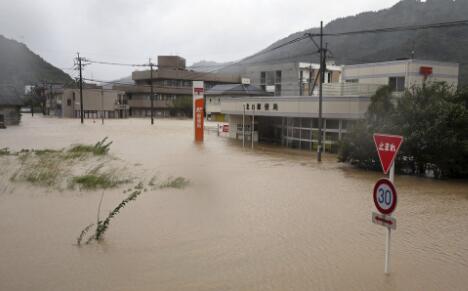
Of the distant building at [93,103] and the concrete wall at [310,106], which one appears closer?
the concrete wall at [310,106]

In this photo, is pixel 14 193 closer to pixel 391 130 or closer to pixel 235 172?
pixel 235 172

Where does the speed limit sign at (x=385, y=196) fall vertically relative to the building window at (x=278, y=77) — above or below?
below

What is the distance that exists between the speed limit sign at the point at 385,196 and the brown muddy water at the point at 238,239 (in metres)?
1.24

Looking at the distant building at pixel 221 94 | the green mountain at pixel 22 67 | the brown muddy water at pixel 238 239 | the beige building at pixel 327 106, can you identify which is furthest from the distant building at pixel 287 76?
the green mountain at pixel 22 67

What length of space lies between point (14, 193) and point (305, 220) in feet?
28.7

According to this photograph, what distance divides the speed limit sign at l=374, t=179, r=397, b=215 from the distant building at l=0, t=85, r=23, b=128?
4904cm

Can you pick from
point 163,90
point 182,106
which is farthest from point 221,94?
point 163,90

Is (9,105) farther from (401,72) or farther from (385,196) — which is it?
(385,196)

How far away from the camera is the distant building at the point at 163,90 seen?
7806 centimetres

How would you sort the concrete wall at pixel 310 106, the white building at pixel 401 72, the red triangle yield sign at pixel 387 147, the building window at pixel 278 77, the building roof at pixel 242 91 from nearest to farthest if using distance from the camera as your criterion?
the red triangle yield sign at pixel 387 147
the concrete wall at pixel 310 106
the white building at pixel 401 72
the building roof at pixel 242 91
the building window at pixel 278 77

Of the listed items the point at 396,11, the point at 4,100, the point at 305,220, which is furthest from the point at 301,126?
the point at 396,11

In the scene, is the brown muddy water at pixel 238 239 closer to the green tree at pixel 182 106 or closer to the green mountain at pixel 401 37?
the green mountain at pixel 401 37

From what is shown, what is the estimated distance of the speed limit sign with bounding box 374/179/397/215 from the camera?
5844 mm

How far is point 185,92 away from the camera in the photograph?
81.5m
